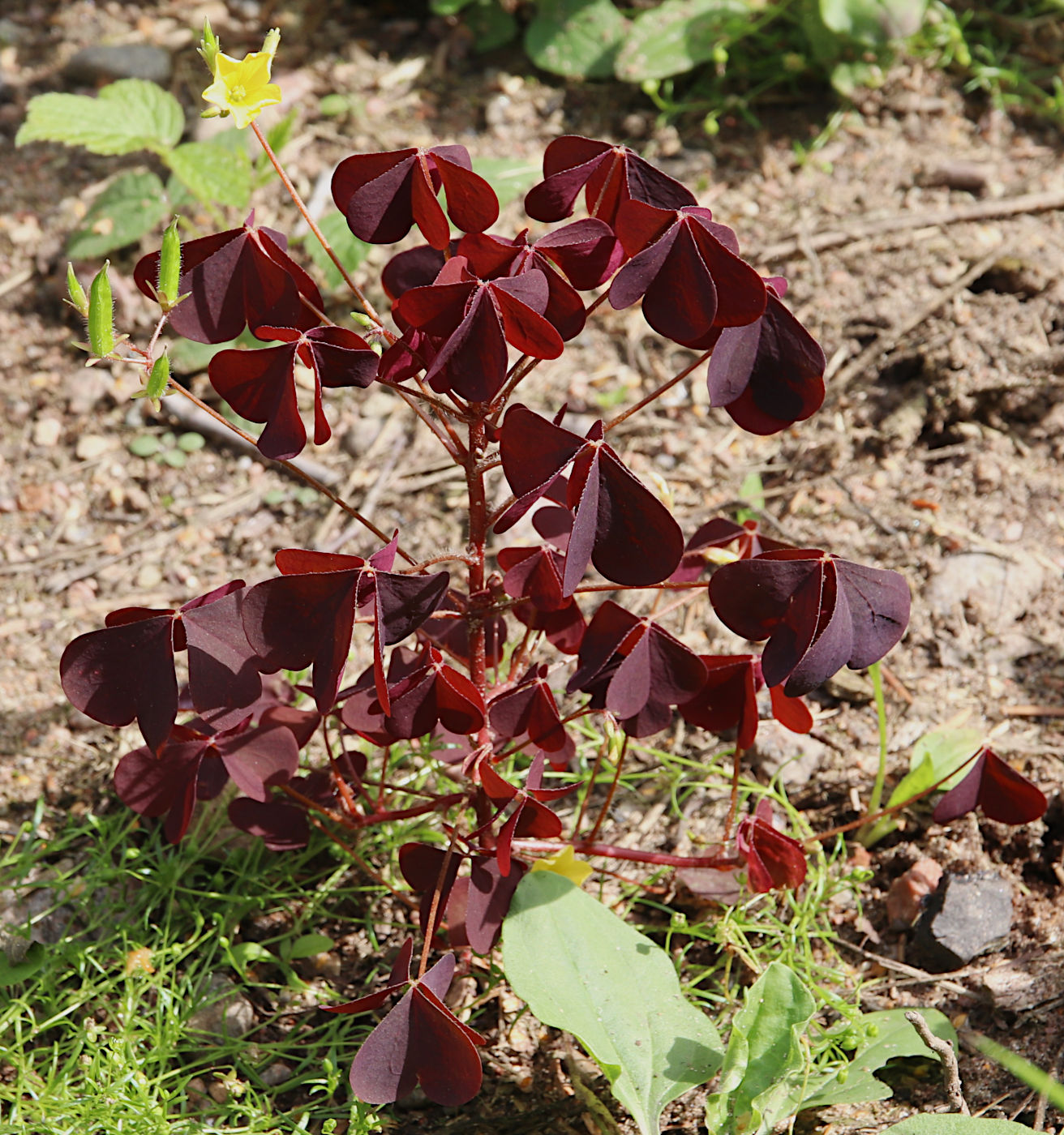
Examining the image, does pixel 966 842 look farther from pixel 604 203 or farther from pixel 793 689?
pixel 604 203

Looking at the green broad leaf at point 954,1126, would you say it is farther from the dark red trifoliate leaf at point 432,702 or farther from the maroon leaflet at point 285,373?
the maroon leaflet at point 285,373

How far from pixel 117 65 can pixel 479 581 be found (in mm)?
2696

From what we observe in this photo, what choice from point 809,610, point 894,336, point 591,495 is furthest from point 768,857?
point 894,336

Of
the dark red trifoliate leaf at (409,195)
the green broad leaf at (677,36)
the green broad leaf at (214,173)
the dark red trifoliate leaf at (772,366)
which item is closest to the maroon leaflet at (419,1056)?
the dark red trifoliate leaf at (772,366)

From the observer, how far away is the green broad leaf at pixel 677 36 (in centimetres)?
340

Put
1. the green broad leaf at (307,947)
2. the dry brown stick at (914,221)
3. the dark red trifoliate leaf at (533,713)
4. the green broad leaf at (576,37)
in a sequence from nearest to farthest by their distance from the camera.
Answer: the dark red trifoliate leaf at (533,713) → the green broad leaf at (307,947) → the dry brown stick at (914,221) → the green broad leaf at (576,37)

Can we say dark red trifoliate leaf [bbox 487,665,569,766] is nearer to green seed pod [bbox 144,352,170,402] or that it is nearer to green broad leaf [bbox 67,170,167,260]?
green seed pod [bbox 144,352,170,402]

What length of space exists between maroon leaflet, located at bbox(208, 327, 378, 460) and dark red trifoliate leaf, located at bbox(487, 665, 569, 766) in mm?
513

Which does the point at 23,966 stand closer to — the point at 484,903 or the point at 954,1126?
the point at 484,903

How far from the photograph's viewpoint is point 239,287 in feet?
5.19

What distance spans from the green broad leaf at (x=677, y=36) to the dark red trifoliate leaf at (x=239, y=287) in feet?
Result: 7.20

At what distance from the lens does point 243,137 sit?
308 centimetres

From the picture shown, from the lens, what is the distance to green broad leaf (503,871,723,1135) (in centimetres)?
165

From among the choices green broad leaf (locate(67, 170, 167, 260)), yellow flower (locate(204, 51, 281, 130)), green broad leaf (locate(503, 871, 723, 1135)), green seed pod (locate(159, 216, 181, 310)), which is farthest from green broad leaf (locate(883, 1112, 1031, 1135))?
green broad leaf (locate(67, 170, 167, 260))
